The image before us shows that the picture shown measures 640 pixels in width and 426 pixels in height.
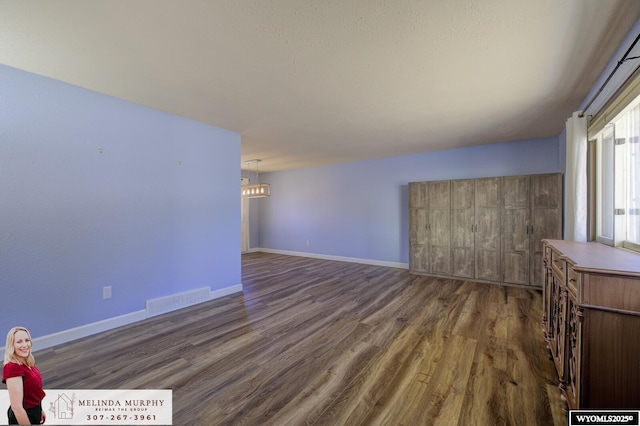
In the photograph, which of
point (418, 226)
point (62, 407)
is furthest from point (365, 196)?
point (62, 407)

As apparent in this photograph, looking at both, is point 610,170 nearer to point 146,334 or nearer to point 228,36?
point 228,36

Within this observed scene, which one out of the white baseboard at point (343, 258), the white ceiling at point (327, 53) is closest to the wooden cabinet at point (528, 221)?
the white ceiling at point (327, 53)

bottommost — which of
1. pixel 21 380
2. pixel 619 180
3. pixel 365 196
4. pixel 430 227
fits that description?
Answer: pixel 21 380

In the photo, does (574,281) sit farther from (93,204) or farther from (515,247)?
(93,204)

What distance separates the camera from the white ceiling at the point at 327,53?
1615 millimetres

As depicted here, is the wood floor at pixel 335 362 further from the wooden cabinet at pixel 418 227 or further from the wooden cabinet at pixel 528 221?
the wooden cabinet at pixel 418 227

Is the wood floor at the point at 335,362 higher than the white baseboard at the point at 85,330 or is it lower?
lower

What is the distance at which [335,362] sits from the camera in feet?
7.23

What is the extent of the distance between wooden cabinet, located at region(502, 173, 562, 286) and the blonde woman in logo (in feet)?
17.9

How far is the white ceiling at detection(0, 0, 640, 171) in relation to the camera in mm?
1615

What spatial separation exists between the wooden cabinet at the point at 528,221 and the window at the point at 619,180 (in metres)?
1.66

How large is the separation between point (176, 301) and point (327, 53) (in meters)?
3.41

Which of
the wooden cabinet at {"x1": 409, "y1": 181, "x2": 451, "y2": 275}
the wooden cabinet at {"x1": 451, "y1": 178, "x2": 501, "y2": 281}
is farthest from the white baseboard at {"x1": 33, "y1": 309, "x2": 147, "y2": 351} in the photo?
the wooden cabinet at {"x1": 451, "y1": 178, "x2": 501, "y2": 281}

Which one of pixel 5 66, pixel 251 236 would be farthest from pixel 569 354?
pixel 251 236
